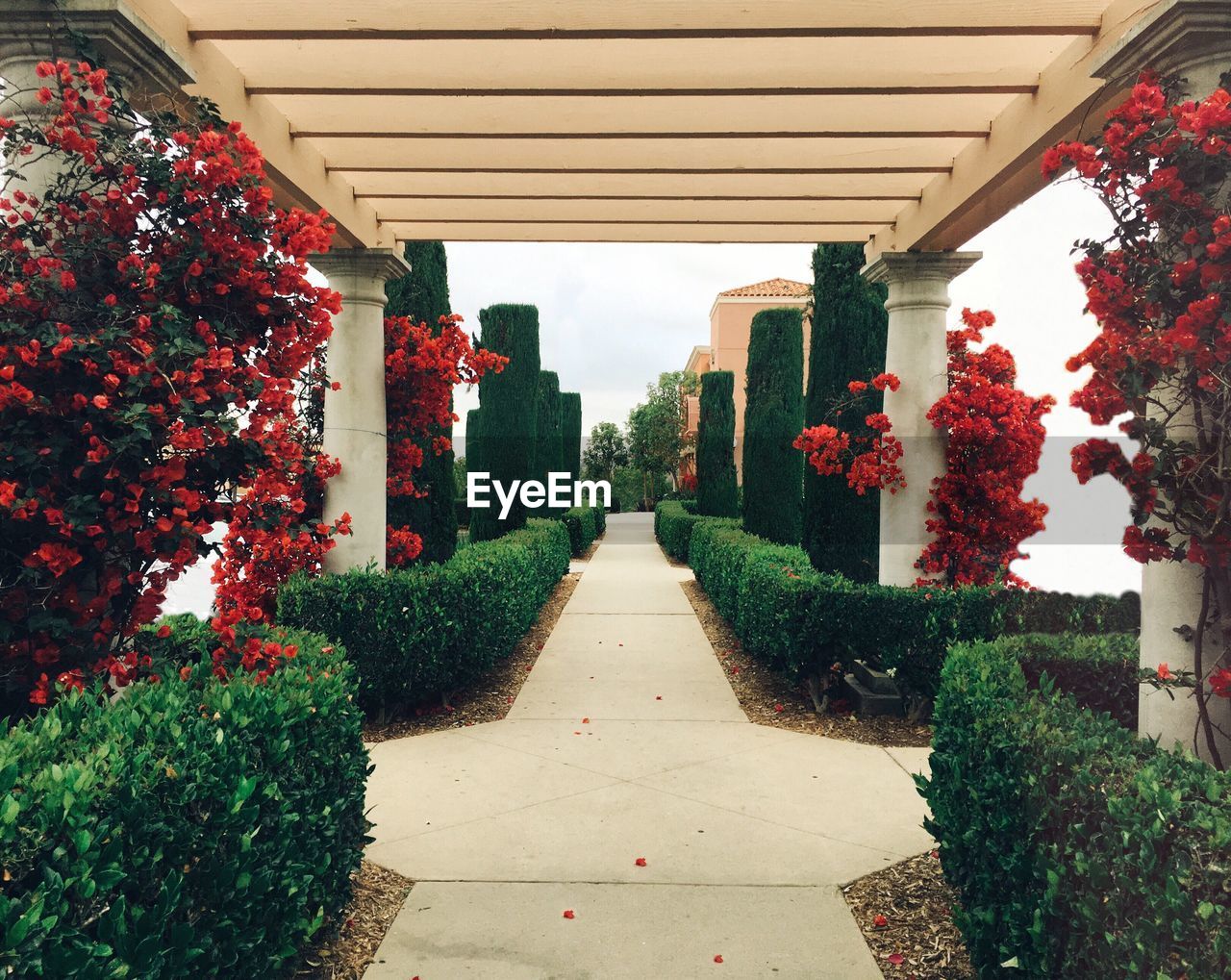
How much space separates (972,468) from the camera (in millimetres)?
6613

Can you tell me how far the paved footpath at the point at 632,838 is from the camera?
2.96 metres

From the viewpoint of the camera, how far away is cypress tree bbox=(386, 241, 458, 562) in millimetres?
7363

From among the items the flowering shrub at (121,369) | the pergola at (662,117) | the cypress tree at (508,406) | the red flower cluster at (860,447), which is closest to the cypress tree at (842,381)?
the red flower cluster at (860,447)

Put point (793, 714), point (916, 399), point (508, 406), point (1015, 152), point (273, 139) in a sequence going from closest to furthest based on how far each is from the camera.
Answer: point (1015, 152) < point (273, 139) < point (793, 714) < point (916, 399) < point (508, 406)

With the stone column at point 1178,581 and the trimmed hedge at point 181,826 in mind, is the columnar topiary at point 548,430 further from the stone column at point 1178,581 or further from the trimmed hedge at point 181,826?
the stone column at point 1178,581

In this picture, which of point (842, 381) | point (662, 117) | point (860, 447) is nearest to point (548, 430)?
point (842, 381)

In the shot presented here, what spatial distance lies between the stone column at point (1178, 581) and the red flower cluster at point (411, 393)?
195 inches

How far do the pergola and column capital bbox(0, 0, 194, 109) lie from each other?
0.01 metres

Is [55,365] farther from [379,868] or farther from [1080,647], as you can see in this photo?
[1080,647]

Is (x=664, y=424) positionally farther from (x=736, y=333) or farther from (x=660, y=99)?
(x=660, y=99)

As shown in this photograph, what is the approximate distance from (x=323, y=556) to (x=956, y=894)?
4.69 meters

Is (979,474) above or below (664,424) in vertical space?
below

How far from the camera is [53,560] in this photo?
9.42ft

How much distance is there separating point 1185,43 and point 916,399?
12.2ft
